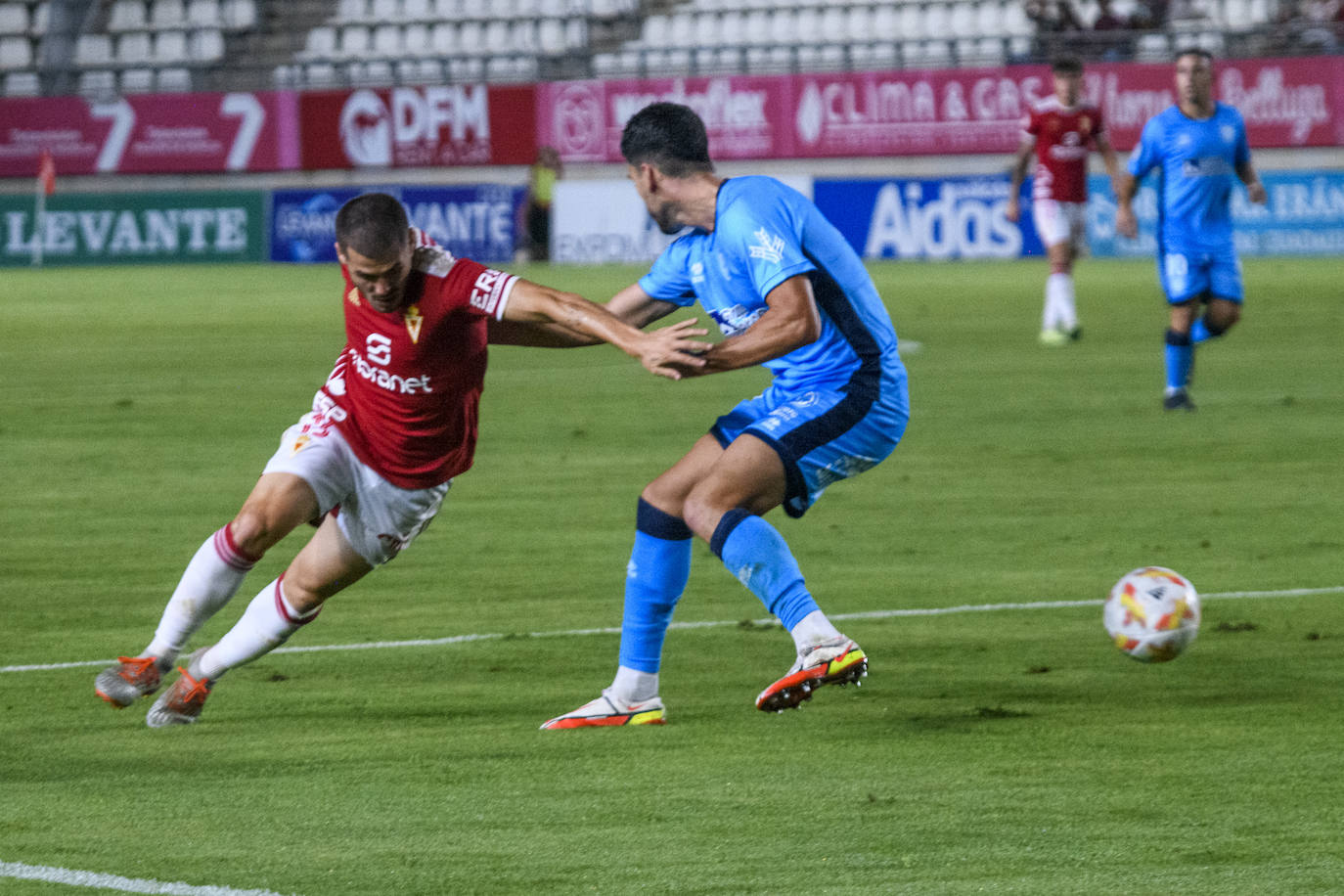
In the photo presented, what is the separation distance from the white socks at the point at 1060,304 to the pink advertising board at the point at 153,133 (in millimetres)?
22219

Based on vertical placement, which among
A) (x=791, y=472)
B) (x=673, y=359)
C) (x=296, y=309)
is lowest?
(x=296, y=309)

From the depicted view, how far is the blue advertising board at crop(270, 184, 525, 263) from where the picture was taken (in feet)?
115

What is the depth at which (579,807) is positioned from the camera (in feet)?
16.2

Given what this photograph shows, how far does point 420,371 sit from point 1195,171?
916cm

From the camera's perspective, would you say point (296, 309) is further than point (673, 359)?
Yes

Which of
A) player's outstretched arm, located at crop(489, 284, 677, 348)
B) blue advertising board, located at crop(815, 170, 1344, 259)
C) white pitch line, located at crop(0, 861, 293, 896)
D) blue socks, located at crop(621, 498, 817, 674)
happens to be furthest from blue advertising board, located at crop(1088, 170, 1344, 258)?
white pitch line, located at crop(0, 861, 293, 896)

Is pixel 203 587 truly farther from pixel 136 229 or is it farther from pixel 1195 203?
pixel 136 229

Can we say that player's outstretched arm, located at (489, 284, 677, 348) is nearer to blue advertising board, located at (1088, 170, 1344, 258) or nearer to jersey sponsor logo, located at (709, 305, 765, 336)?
jersey sponsor logo, located at (709, 305, 765, 336)

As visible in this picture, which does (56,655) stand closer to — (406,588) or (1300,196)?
(406,588)

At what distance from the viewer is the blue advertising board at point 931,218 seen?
32.6m

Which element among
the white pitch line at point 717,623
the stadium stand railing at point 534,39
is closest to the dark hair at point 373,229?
the white pitch line at point 717,623

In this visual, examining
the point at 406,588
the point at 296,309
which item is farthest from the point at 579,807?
the point at 296,309

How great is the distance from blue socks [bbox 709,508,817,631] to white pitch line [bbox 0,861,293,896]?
6.19 ft

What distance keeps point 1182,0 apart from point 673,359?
31757 mm
